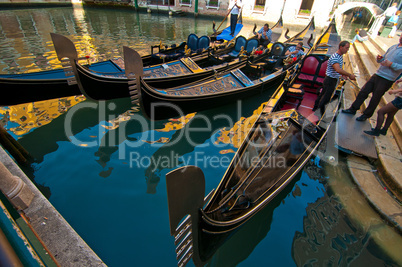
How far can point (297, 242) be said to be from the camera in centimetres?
213

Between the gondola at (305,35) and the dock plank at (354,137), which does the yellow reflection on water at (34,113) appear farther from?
the gondola at (305,35)

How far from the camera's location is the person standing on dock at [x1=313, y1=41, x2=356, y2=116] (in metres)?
2.90

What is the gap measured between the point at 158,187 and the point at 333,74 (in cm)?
299

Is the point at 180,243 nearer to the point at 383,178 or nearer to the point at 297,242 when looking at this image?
the point at 297,242

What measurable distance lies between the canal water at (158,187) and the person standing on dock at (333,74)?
2.84ft

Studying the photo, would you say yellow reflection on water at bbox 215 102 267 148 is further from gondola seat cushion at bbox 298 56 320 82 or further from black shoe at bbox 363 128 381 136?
black shoe at bbox 363 128 381 136

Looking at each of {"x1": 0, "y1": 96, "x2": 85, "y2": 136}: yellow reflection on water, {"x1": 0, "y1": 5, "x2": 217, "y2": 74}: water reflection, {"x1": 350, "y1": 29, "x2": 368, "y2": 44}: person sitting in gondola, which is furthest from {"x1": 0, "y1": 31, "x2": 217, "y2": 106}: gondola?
{"x1": 350, "y1": 29, "x2": 368, "y2": 44}: person sitting in gondola

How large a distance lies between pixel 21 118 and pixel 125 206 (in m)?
2.96

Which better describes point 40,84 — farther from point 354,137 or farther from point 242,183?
point 354,137

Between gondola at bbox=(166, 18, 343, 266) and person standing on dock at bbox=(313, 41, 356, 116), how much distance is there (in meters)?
0.16

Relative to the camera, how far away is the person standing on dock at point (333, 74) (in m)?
2.90

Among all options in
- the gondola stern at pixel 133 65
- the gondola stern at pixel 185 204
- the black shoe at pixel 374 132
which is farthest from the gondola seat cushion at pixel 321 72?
the gondola stern at pixel 185 204

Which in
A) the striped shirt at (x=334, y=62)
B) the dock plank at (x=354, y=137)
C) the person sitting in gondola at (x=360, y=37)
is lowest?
the dock plank at (x=354, y=137)

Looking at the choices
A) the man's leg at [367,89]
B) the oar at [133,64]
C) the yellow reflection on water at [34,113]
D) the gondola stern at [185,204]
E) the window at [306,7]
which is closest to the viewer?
the gondola stern at [185,204]
